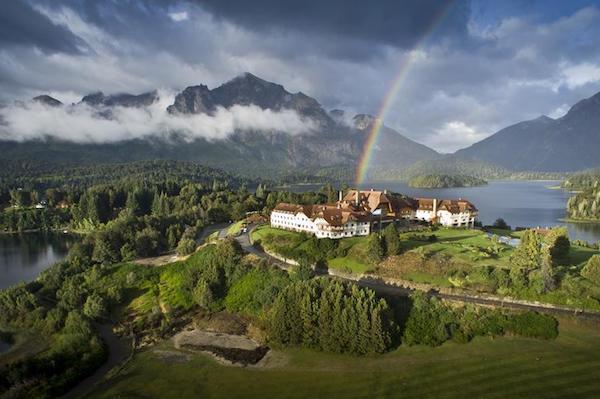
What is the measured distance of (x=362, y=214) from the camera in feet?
228

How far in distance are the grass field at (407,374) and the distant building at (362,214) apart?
28116mm

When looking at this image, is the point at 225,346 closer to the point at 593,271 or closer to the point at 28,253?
the point at 593,271

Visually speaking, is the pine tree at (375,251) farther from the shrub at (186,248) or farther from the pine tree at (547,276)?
the shrub at (186,248)

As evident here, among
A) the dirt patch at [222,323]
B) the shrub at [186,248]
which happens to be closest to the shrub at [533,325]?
the dirt patch at [222,323]

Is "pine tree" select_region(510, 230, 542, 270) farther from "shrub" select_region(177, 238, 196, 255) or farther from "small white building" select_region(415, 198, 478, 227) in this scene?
"shrub" select_region(177, 238, 196, 255)

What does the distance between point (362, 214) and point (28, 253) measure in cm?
7843

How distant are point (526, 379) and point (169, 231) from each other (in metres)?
67.3

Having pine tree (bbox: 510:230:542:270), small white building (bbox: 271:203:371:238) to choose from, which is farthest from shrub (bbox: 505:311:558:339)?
small white building (bbox: 271:203:371:238)

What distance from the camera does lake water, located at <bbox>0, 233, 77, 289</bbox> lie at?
7775 cm

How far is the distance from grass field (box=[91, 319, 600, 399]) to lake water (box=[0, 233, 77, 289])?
4779 centimetres

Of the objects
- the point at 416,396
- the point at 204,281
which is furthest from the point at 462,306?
the point at 204,281

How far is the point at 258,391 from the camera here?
34656 millimetres

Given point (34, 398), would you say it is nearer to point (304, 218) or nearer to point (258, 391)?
point (258, 391)

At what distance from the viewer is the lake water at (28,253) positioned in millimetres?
77750
